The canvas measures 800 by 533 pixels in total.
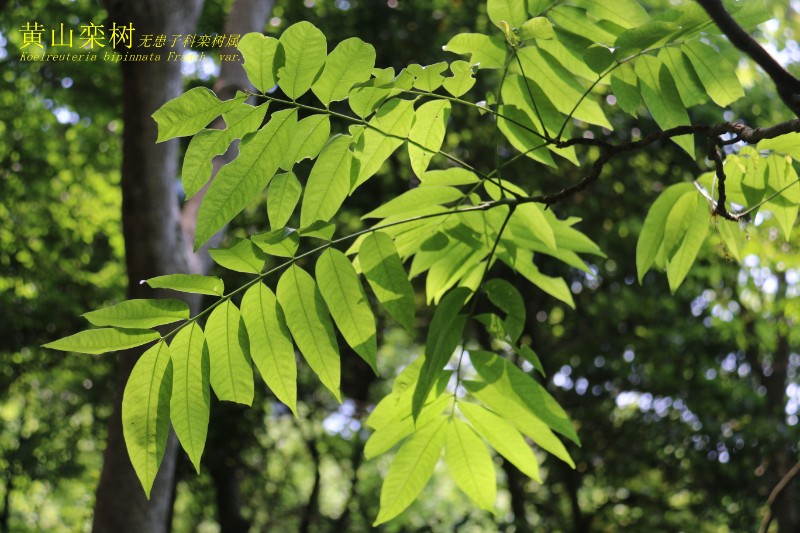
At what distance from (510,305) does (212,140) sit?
0.52 metres

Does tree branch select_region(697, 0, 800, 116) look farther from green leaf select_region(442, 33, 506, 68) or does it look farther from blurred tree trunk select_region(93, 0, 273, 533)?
blurred tree trunk select_region(93, 0, 273, 533)

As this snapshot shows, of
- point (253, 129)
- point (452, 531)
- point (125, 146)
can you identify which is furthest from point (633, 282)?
point (253, 129)

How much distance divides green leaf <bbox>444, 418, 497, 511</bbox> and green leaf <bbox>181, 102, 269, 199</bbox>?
0.59 metres

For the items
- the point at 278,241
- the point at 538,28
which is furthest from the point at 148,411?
the point at 538,28

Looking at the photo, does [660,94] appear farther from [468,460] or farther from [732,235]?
[468,460]

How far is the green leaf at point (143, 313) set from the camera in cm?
104

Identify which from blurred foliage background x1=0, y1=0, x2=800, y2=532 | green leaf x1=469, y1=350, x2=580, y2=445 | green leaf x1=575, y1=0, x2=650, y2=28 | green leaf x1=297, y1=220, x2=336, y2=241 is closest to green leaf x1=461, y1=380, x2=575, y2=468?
green leaf x1=469, y1=350, x2=580, y2=445

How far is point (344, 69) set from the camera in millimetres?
1007

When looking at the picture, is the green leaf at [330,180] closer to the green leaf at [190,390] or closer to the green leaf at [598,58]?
the green leaf at [190,390]

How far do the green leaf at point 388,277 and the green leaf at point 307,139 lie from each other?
15cm

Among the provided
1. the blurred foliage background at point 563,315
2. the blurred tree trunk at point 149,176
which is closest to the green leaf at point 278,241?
the blurred tree trunk at point 149,176

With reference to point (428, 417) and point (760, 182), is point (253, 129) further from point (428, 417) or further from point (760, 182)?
point (760, 182)

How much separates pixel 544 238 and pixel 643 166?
5.57 m

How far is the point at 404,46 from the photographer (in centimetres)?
622
